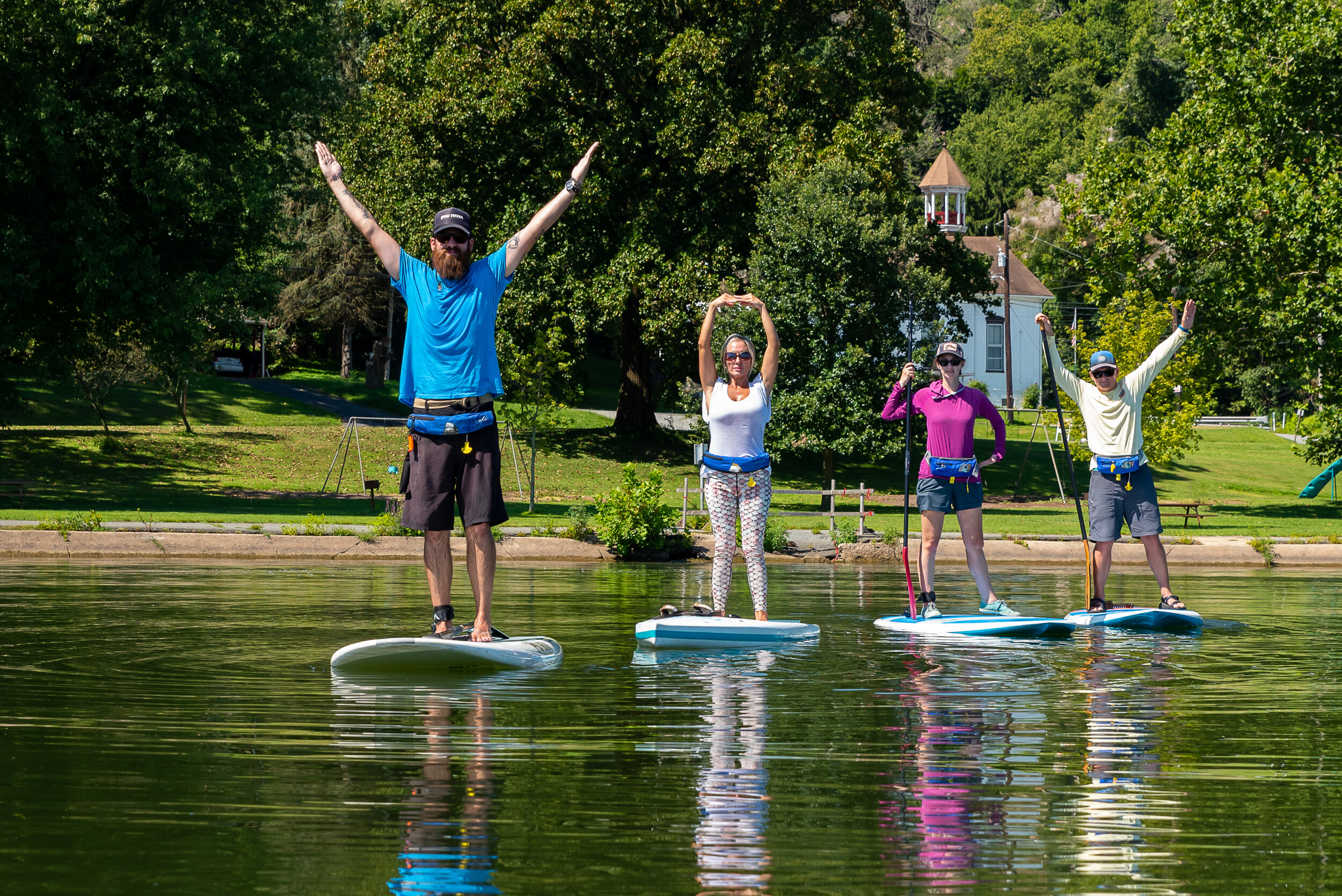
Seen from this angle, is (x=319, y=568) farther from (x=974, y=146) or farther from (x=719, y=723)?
(x=974, y=146)

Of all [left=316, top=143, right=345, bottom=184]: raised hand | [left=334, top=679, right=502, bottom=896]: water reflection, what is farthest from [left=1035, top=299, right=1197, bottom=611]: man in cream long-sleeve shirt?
[left=334, top=679, right=502, bottom=896]: water reflection

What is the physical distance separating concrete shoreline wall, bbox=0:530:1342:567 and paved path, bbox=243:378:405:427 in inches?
1041

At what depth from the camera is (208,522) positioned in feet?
67.4

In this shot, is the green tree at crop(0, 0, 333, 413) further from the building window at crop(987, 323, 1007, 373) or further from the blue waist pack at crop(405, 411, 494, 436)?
the building window at crop(987, 323, 1007, 373)

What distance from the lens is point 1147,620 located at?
11398 millimetres

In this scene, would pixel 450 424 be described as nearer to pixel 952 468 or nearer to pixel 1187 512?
pixel 952 468

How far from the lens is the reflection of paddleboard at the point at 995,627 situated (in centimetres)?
1046

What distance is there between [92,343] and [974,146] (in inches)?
2912

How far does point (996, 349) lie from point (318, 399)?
35.4 meters

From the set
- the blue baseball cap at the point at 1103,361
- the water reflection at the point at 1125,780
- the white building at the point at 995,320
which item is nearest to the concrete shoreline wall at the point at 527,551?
the blue baseball cap at the point at 1103,361

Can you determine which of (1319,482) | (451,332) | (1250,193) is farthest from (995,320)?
(451,332)

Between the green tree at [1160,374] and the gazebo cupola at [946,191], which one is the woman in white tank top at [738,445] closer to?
the green tree at [1160,374]

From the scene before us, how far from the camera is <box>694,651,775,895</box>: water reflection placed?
14.1 ft

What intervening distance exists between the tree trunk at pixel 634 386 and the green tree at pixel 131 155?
14.2 metres
